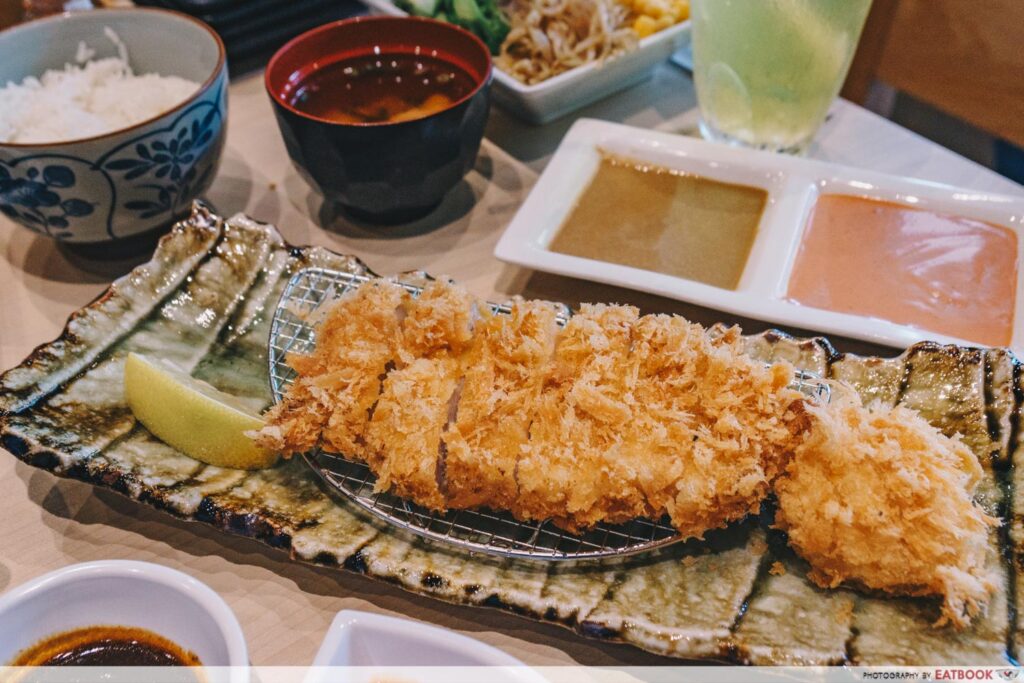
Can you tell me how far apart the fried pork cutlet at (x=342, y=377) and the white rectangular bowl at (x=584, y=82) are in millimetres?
1515

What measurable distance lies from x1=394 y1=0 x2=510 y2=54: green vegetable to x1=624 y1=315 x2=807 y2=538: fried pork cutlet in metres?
2.28

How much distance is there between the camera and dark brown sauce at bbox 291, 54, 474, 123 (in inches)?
109

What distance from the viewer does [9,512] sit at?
198 cm

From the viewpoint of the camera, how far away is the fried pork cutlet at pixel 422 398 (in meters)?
1.74

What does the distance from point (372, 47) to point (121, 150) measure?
1.09 metres

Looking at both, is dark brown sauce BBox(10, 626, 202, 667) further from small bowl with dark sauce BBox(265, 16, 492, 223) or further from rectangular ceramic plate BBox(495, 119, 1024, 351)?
small bowl with dark sauce BBox(265, 16, 492, 223)

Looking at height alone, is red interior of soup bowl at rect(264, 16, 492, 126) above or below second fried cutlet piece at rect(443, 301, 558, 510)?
above

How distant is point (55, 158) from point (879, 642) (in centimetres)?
257

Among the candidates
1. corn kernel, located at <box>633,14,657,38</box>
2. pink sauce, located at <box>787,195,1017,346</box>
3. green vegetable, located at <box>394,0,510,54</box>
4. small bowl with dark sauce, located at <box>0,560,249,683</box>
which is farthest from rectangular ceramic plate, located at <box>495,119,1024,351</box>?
small bowl with dark sauce, located at <box>0,560,249,683</box>

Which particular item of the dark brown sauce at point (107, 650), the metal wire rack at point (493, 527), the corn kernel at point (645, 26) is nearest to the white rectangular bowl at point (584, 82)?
the corn kernel at point (645, 26)

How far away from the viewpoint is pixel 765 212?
8.75 feet

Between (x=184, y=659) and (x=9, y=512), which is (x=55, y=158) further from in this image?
(x=184, y=659)

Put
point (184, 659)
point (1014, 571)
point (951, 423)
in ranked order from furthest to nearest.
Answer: point (951, 423) → point (1014, 571) → point (184, 659)

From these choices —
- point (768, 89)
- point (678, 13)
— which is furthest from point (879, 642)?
point (678, 13)
